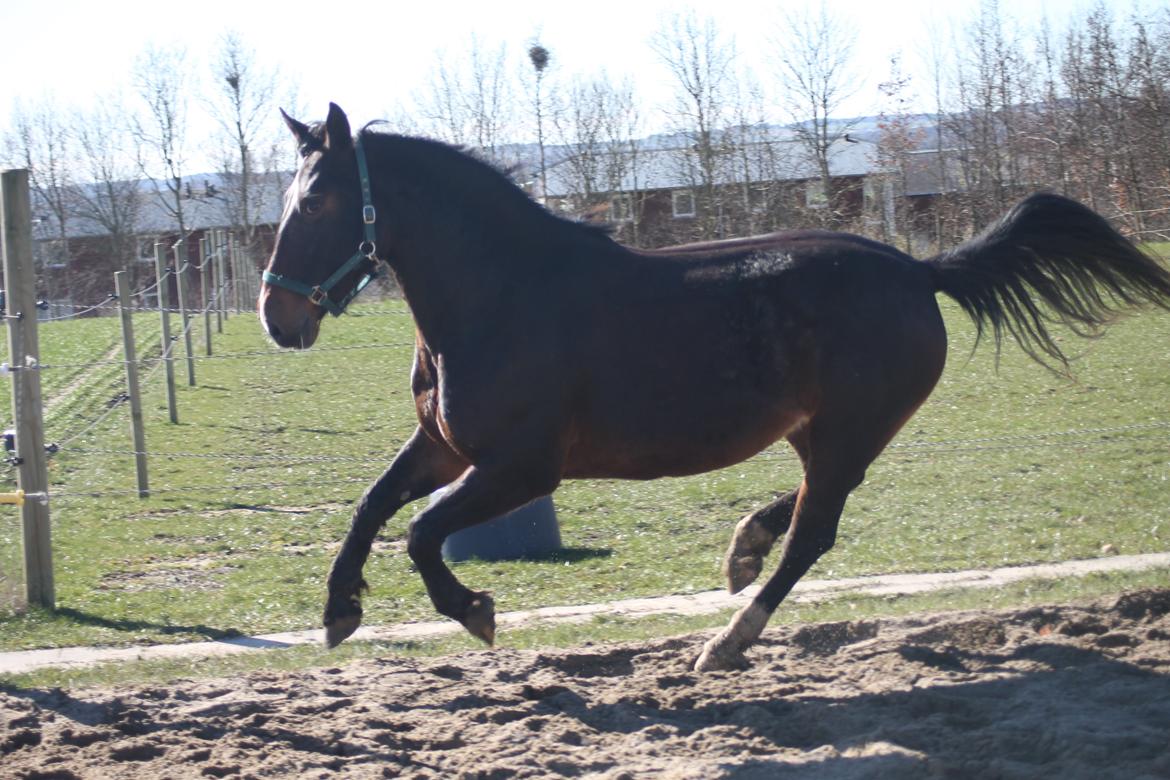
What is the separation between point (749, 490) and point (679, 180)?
67.4ft

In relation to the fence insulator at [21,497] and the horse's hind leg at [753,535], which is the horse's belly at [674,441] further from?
the fence insulator at [21,497]

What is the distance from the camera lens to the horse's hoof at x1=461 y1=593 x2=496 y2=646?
5160 mm

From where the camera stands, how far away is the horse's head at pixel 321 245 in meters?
5.15

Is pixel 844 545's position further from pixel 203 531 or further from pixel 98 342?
pixel 98 342

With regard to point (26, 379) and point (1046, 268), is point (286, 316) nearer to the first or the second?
point (26, 379)

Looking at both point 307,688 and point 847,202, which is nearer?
point 307,688

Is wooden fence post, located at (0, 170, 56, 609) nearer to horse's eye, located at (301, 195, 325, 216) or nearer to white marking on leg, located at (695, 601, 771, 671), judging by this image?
horse's eye, located at (301, 195, 325, 216)

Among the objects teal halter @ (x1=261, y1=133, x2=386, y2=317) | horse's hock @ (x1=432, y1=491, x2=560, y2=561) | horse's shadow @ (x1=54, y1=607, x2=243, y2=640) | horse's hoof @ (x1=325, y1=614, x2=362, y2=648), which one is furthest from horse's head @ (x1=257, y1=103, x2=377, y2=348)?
horse's hock @ (x1=432, y1=491, x2=560, y2=561)

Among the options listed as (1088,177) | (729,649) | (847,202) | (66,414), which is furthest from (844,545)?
(847,202)

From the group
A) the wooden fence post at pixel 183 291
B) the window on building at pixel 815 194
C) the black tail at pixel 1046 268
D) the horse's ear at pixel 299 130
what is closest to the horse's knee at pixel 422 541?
the horse's ear at pixel 299 130

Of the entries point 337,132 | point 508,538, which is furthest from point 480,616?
point 508,538

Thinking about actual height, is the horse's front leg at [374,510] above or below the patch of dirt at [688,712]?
above

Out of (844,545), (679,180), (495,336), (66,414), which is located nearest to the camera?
(495,336)

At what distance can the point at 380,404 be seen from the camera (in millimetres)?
17906
